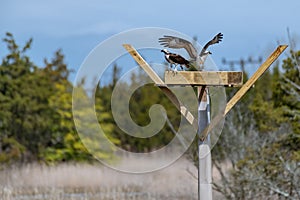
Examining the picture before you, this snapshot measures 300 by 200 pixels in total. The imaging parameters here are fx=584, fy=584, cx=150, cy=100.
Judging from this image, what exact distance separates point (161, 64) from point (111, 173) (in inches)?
347

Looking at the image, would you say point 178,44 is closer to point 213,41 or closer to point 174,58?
point 174,58

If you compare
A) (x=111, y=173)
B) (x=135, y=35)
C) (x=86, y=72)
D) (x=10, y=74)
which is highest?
(x=10, y=74)

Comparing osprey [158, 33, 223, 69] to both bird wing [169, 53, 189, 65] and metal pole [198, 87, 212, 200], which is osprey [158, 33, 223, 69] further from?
metal pole [198, 87, 212, 200]

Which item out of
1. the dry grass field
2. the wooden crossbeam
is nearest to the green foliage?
the dry grass field

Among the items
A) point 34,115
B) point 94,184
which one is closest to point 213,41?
point 94,184

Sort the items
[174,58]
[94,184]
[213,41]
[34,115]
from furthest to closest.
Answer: [34,115] → [94,184] → [213,41] → [174,58]

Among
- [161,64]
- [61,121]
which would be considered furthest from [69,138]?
[161,64]

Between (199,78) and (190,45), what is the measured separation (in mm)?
238

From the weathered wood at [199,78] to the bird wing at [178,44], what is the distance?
0.49ft

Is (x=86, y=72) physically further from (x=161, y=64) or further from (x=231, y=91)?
(x=231, y=91)

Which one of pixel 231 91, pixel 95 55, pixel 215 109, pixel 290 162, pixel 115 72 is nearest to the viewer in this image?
pixel 95 55

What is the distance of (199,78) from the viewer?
4.05 m

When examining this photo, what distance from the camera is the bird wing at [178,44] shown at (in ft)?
13.0

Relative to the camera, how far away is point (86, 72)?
390 cm
